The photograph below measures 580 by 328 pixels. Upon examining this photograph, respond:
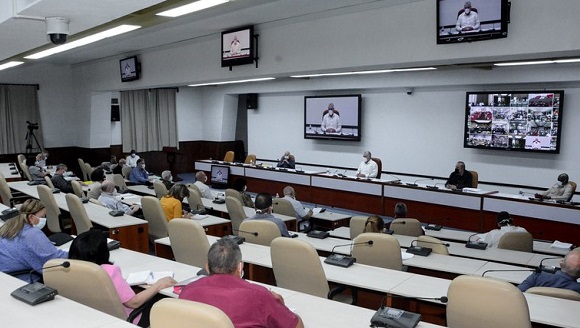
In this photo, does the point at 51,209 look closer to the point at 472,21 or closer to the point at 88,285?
the point at 88,285

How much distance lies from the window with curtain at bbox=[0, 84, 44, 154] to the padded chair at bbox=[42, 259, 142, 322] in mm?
12482

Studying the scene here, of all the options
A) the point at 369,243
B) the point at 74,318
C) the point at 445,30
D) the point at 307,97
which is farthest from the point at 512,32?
the point at 307,97

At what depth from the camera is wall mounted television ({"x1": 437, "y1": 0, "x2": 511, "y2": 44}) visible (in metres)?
5.26

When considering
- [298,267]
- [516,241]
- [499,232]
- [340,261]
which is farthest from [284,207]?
[298,267]

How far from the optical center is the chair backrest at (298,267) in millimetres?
3369

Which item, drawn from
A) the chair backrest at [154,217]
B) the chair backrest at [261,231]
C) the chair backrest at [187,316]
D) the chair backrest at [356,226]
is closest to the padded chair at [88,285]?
the chair backrest at [187,316]

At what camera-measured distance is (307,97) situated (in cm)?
1303

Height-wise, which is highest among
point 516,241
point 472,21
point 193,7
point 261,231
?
point 472,21

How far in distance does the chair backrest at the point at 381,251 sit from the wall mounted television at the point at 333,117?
821 centimetres

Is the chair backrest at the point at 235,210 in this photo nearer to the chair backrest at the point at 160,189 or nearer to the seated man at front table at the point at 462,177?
the chair backrest at the point at 160,189

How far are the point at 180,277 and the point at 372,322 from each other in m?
1.50

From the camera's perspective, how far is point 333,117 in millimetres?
12516

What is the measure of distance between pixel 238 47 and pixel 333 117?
4.88 metres

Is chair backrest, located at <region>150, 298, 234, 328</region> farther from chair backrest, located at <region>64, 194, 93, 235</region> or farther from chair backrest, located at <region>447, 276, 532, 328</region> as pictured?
chair backrest, located at <region>64, 194, 93, 235</region>
